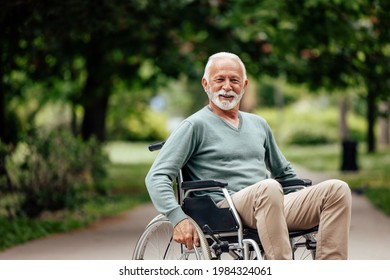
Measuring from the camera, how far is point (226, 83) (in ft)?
15.0

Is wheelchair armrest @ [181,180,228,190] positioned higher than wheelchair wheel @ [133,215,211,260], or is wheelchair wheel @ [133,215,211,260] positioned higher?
wheelchair armrest @ [181,180,228,190]

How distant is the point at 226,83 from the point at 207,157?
0.39 metres

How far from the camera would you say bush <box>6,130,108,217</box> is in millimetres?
10523

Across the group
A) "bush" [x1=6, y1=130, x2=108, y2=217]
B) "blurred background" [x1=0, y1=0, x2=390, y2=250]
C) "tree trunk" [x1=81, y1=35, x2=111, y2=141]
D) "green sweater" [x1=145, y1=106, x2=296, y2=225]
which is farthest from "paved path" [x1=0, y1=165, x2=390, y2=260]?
"green sweater" [x1=145, y1=106, x2=296, y2=225]

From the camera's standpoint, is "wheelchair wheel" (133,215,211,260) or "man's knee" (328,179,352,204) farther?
"wheelchair wheel" (133,215,211,260)

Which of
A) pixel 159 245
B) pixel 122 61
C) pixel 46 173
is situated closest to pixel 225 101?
pixel 159 245

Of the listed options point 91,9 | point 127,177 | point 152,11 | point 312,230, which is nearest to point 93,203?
point 152,11

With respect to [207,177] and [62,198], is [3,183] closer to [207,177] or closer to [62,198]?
[62,198]

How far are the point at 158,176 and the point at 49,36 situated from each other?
5.53m

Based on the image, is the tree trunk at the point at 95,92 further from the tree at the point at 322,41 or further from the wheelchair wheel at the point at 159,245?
the wheelchair wheel at the point at 159,245

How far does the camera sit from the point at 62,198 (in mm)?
10883

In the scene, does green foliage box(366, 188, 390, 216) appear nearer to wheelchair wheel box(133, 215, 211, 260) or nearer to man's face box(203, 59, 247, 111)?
wheelchair wheel box(133, 215, 211, 260)

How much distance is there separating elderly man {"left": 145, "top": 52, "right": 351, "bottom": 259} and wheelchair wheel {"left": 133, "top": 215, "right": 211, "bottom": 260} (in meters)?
0.29
